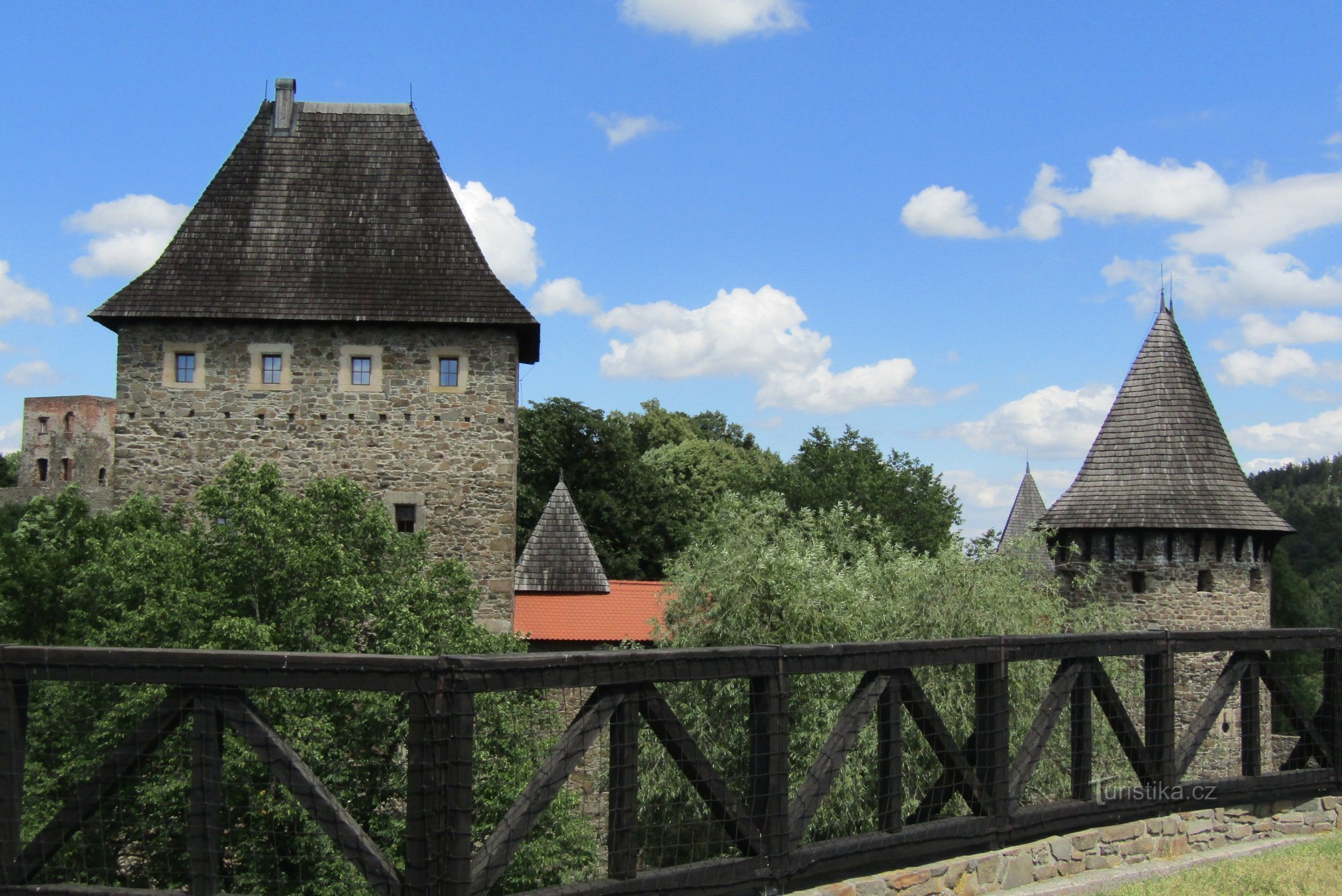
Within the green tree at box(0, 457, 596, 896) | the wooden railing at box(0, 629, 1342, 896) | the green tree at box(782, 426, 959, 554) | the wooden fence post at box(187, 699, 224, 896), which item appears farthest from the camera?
the green tree at box(782, 426, 959, 554)

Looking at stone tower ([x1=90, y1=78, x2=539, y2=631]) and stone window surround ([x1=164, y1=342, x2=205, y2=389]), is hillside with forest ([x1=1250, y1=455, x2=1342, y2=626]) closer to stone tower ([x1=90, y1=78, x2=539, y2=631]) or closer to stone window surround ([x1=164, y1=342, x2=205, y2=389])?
stone tower ([x1=90, y1=78, x2=539, y2=631])

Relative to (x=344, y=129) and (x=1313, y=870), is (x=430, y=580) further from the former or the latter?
(x=1313, y=870)

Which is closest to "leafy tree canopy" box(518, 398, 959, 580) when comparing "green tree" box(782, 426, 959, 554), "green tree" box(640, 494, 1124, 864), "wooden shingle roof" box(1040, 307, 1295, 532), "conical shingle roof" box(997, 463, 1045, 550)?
"green tree" box(782, 426, 959, 554)

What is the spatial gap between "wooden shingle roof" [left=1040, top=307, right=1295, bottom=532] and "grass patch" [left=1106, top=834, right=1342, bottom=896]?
16914 millimetres

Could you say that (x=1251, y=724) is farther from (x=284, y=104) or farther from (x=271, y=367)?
(x=284, y=104)

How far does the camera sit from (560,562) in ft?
82.2

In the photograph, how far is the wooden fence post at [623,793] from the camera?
4.36 meters

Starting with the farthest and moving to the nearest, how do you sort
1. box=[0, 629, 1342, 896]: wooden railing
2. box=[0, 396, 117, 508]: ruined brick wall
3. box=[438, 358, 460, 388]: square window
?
box=[0, 396, 117, 508]: ruined brick wall → box=[438, 358, 460, 388]: square window → box=[0, 629, 1342, 896]: wooden railing

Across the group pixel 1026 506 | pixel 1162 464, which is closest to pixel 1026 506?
pixel 1026 506

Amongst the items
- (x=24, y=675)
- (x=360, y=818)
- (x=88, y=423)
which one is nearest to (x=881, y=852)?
(x=24, y=675)

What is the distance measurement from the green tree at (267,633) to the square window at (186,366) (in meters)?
2.19

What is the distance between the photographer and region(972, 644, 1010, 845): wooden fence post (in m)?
5.64

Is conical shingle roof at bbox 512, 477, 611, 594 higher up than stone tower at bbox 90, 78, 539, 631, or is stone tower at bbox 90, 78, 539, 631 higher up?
stone tower at bbox 90, 78, 539, 631

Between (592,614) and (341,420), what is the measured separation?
21.4 feet
